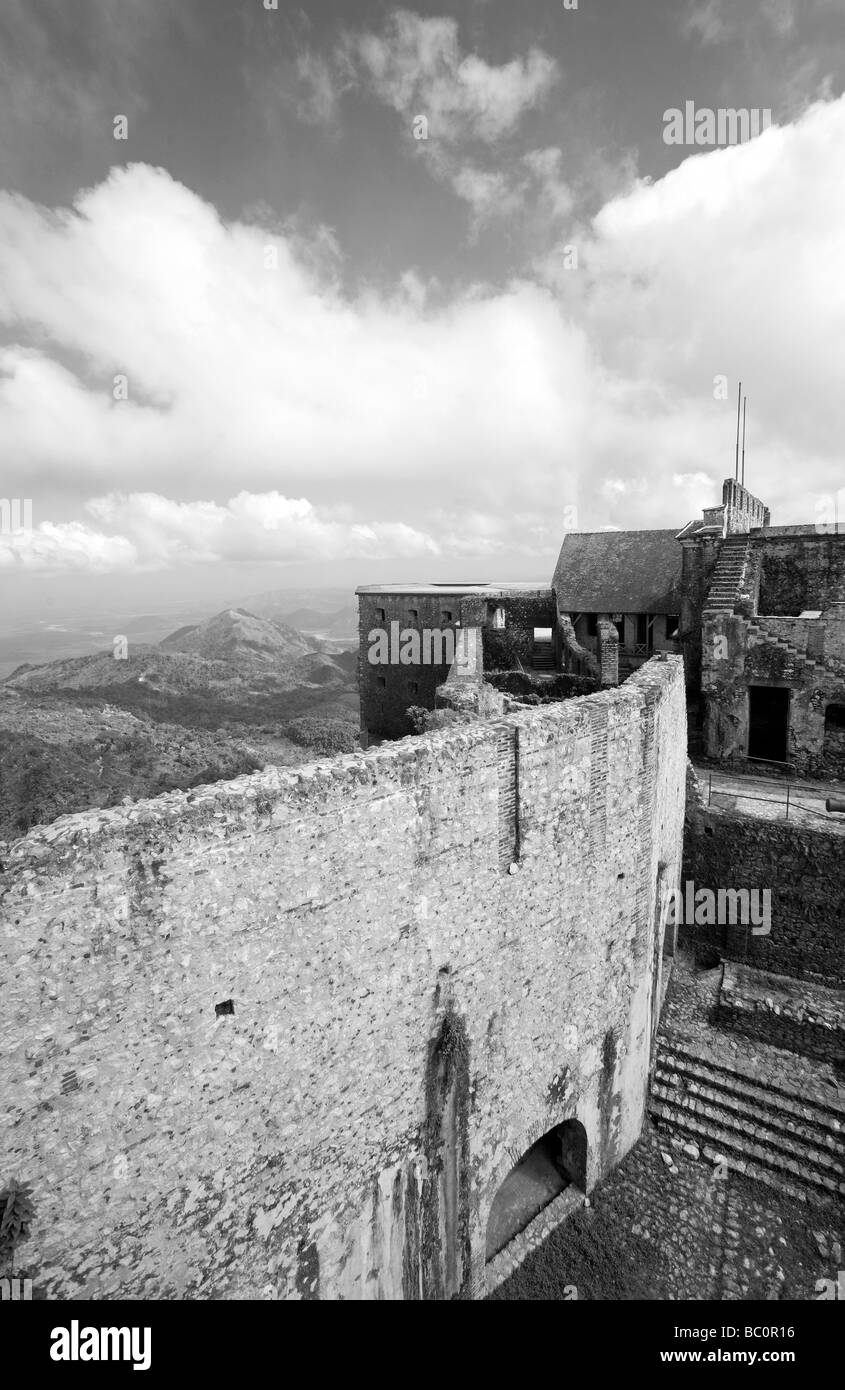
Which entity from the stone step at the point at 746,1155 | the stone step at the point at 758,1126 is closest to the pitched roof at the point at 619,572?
the stone step at the point at 758,1126

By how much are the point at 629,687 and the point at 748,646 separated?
37.2ft

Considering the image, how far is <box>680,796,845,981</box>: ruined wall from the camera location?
14727mm

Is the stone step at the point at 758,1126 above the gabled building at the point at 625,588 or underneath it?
underneath

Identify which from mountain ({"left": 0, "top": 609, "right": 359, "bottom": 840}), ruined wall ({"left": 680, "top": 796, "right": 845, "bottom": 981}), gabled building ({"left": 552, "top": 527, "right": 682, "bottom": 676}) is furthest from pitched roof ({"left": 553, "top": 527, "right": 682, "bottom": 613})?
mountain ({"left": 0, "top": 609, "right": 359, "bottom": 840})

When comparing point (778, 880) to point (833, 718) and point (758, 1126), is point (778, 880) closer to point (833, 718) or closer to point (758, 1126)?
point (758, 1126)

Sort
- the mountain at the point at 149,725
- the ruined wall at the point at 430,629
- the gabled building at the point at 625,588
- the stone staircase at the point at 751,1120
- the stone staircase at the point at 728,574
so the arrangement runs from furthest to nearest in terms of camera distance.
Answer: the ruined wall at the point at 430,629, the gabled building at the point at 625,588, the stone staircase at the point at 728,574, the mountain at the point at 149,725, the stone staircase at the point at 751,1120

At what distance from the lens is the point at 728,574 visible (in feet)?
68.9

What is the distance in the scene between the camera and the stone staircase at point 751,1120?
11.2 metres

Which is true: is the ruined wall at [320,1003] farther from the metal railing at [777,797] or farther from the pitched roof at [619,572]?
the pitched roof at [619,572]

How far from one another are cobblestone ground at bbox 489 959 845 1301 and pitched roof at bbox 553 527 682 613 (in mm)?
18364

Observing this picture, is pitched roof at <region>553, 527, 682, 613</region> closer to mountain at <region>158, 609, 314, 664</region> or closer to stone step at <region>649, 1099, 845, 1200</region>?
stone step at <region>649, 1099, 845, 1200</region>

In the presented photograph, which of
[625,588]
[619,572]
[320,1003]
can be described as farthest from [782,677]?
[320,1003]

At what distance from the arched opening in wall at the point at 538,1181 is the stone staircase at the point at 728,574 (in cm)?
1556
